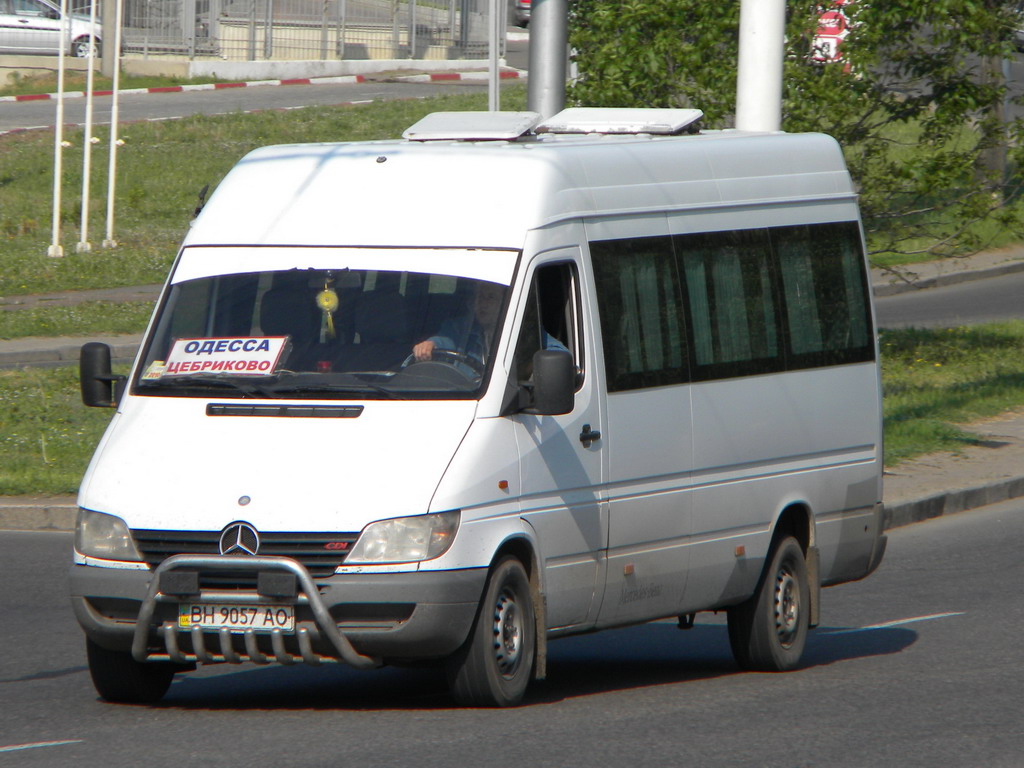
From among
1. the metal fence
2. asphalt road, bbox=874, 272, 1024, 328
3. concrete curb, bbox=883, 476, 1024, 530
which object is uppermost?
the metal fence

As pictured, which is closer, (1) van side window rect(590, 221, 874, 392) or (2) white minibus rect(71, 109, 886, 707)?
(2) white minibus rect(71, 109, 886, 707)

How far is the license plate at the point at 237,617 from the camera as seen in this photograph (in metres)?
6.98

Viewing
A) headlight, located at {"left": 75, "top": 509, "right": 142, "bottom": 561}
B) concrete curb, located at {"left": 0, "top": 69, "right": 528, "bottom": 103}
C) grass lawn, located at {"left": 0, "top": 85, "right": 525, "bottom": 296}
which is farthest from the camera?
concrete curb, located at {"left": 0, "top": 69, "right": 528, "bottom": 103}

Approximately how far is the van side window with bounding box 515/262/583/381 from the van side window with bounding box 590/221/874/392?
0.19m

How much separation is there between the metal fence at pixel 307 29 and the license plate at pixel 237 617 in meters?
38.4

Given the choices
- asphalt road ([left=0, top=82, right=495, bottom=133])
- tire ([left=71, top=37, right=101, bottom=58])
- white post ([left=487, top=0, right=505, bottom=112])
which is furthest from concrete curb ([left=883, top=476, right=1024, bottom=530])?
tire ([left=71, top=37, right=101, bottom=58])

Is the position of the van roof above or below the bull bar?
above

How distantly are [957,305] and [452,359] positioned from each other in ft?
68.9

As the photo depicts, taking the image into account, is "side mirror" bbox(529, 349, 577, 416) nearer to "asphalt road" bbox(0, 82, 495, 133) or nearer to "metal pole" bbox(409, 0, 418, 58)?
"asphalt road" bbox(0, 82, 495, 133)

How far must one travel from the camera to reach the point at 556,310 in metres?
8.00

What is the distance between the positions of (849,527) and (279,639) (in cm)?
389

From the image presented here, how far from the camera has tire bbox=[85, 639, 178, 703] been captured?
7578 millimetres

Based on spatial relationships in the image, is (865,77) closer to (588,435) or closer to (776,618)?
(776,618)

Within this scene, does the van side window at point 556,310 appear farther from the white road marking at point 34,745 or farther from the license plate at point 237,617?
the white road marking at point 34,745
